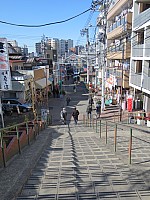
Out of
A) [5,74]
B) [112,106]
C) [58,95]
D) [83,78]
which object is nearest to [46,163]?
[5,74]

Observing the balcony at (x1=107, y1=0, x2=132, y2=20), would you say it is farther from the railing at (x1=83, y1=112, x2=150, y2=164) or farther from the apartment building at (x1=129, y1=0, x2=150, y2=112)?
the railing at (x1=83, y1=112, x2=150, y2=164)

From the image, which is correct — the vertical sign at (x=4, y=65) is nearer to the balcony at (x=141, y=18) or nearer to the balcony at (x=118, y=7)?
the balcony at (x=141, y=18)

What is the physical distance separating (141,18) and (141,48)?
7.74ft

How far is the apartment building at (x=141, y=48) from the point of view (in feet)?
51.8

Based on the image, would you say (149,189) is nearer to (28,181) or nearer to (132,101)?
(28,181)

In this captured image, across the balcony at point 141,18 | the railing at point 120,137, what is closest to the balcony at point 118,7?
the balcony at point 141,18

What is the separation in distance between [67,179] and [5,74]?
8786mm

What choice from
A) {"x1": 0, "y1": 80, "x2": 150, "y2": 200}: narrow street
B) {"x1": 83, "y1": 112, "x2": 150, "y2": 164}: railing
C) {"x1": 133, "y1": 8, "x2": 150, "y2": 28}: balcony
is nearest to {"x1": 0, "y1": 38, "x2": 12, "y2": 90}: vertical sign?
{"x1": 0, "y1": 80, "x2": 150, "y2": 200}: narrow street

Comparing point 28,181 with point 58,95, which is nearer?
point 28,181

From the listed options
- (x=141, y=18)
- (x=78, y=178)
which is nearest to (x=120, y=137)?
(x=78, y=178)

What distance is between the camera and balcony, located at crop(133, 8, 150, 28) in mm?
15234

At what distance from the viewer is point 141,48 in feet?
56.2

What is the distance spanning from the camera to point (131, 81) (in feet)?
64.4

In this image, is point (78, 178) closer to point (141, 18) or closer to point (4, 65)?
point (4, 65)
